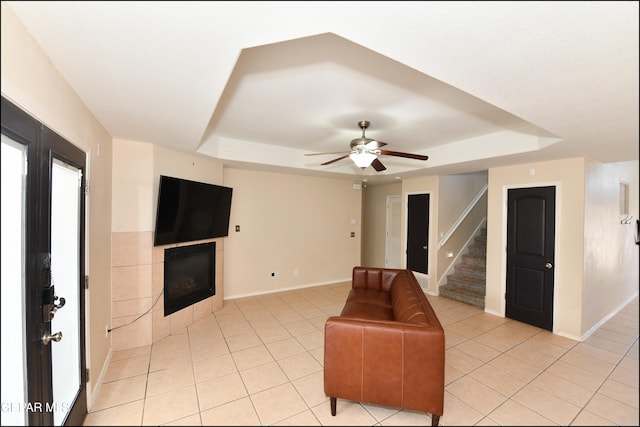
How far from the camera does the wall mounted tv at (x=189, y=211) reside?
2781 millimetres

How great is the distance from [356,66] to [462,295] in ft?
13.3

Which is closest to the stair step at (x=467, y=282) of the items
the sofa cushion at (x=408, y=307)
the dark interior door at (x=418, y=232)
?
the dark interior door at (x=418, y=232)

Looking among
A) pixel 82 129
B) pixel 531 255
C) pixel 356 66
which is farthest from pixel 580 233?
pixel 82 129

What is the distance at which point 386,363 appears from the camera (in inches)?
65.8

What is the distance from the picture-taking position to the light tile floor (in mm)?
1688

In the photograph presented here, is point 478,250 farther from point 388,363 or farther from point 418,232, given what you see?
point 388,363

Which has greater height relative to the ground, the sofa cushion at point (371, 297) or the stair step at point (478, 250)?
the stair step at point (478, 250)

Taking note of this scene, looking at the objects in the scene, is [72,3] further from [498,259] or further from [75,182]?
[498,259]

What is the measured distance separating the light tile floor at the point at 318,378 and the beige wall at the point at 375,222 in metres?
2.96

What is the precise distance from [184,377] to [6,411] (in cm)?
125

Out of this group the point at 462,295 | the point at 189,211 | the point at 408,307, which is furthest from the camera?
the point at 462,295

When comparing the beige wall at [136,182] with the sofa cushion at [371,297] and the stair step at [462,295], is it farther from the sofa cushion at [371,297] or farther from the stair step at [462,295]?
the stair step at [462,295]

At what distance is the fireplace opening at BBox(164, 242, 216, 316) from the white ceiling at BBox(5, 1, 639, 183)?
133 centimetres

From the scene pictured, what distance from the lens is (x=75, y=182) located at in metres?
1.76
